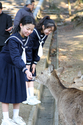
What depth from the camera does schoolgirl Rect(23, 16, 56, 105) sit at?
3.85 meters

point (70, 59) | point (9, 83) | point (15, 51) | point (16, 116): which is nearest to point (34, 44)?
point (15, 51)

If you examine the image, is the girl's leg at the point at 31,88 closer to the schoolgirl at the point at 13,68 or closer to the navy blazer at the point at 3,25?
the schoolgirl at the point at 13,68

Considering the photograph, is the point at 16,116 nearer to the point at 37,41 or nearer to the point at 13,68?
the point at 13,68

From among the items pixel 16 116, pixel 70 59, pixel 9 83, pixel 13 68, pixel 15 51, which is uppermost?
pixel 15 51

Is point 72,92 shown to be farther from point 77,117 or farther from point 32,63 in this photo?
point 32,63

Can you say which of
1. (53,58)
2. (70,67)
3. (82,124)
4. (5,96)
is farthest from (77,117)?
(53,58)

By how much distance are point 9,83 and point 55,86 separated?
86cm

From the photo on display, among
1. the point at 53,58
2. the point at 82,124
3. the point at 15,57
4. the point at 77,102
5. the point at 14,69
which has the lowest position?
the point at 53,58

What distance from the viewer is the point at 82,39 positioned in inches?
439

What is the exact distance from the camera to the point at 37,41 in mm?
4324

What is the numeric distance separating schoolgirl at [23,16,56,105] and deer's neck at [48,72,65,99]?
2.06 ft

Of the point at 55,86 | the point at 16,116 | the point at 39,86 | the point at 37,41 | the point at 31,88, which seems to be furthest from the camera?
the point at 39,86

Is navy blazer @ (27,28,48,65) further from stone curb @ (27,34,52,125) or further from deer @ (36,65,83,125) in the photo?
stone curb @ (27,34,52,125)

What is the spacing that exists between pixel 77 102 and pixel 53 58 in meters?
6.33
